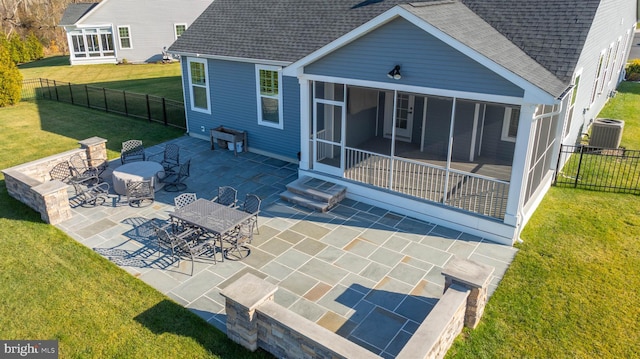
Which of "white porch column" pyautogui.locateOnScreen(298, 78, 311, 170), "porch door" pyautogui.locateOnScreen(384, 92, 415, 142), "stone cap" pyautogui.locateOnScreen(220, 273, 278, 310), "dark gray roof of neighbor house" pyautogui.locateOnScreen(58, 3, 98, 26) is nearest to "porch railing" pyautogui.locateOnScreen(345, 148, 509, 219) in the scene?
"white porch column" pyautogui.locateOnScreen(298, 78, 311, 170)

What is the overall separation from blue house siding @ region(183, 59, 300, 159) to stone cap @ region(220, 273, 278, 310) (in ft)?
26.6

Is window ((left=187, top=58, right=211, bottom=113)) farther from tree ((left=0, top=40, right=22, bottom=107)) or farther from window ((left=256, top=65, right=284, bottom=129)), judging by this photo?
tree ((left=0, top=40, right=22, bottom=107))

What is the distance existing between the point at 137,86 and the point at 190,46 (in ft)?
43.7

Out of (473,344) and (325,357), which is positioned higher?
(325,357)

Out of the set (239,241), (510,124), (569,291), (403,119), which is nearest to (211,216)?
(239,241)

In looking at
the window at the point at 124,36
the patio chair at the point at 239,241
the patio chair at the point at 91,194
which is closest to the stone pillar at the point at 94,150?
the patio chair at the point at 91,194

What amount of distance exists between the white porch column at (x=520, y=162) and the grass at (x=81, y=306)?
20.2ft

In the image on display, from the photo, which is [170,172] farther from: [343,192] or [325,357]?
[325,357]

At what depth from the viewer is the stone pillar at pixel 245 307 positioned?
21.6ft

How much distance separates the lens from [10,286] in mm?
8484

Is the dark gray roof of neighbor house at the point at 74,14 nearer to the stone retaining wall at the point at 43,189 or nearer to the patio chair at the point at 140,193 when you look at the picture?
the stone retaining wall at the point at 43,189

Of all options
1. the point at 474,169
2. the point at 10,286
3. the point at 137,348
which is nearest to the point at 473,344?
the point at 137,348

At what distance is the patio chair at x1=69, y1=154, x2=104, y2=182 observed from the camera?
12806mm

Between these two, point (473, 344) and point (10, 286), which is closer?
point (473, 344)
